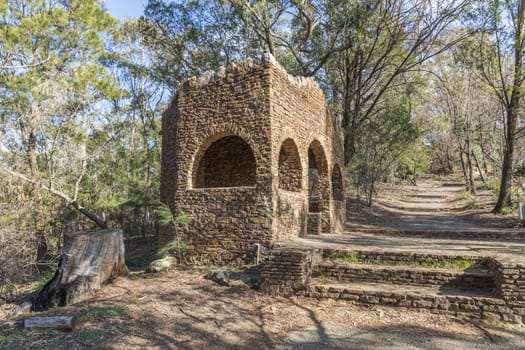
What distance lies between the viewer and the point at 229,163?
10805 mm

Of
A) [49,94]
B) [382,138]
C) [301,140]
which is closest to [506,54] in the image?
[382,138]

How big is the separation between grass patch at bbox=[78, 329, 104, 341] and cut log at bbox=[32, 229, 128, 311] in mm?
1748

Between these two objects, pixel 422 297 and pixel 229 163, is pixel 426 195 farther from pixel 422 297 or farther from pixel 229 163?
pixel 422 297

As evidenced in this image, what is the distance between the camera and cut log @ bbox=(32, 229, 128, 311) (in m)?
5.47

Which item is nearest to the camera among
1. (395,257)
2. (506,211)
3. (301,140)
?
(395,257)

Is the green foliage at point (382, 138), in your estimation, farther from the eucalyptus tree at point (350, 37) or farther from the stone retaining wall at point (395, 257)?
the stone retaining wall at point (395, 257)

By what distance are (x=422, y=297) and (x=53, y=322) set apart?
4.72m

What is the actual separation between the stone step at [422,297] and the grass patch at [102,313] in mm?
2710

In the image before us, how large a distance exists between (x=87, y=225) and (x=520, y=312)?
1452 cm

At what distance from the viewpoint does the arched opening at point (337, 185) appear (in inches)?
484

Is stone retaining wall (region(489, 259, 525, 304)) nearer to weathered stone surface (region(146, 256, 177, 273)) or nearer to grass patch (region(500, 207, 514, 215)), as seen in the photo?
weathered stone surface (region(146, 256, 177, 273))

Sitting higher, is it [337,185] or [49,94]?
[49,94]

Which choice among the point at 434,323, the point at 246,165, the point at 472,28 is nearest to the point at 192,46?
the point at 246,165

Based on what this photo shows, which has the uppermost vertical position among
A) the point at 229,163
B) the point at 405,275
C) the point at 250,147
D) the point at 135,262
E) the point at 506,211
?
the point at 250,147
